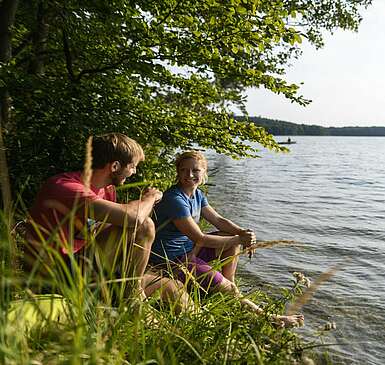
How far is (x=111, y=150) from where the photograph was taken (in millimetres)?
3365

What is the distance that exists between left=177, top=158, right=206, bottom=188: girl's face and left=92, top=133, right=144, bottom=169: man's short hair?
3.24 ft

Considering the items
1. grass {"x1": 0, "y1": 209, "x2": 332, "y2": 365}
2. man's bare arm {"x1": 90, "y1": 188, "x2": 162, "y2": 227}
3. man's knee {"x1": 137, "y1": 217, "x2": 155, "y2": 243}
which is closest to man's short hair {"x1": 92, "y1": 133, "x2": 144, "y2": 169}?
man's bare arm {"x1": 90, "y1": 188, "x2": 162, "y2": 227}

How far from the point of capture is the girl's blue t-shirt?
413 centimetres

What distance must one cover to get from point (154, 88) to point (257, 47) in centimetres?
165

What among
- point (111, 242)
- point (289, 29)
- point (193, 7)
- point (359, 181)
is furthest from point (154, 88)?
point (359, 181)

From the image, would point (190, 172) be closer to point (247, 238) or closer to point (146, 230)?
point (247, 238)

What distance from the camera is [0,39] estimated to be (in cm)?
596

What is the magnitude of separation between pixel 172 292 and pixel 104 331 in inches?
54.7

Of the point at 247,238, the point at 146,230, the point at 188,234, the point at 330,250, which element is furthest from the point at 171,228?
the point at 330,250

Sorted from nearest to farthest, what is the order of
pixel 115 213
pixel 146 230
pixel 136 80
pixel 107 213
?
pixel 107 213 → pixel 115 213 → pixel 146 230 → pixel 136 80

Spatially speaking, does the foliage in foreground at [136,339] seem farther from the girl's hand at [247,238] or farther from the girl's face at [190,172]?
the girl's face at [190,172]

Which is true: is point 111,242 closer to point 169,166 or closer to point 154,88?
point 169,166

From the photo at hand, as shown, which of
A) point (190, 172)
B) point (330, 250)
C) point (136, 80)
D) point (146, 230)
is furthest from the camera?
point (330, 250)

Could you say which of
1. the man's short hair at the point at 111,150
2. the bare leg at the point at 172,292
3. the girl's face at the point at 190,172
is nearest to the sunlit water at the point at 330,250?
the bare leg at the point at 172,292
